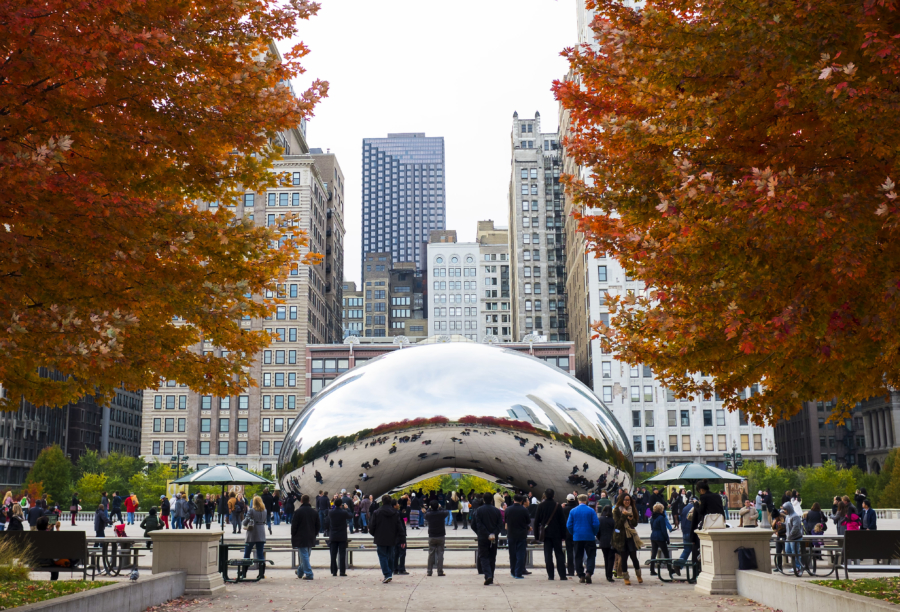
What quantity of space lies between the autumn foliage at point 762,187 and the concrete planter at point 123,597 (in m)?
6.98

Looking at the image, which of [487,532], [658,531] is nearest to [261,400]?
[487,532]

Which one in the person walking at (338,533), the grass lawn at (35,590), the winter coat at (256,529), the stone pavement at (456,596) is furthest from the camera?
the winter coat at (256,529)

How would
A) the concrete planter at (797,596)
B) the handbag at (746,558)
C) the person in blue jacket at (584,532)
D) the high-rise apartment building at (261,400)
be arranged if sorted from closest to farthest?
the concrete planter at (797,596) < the handbag at (746,558) < the person in blue jacket at (584,532) < the high-rise apartment building at (261,400)

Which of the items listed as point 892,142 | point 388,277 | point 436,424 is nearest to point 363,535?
point 436,424

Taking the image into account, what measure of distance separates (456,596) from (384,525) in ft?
8.66

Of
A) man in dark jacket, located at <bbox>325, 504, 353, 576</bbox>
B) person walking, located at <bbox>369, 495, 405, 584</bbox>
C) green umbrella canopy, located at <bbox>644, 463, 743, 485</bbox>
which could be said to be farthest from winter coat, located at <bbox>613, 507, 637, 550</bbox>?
green umbrella canopy, located at <bbox>644, 463, 743, 485</bbox>

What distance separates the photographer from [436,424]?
2388cm

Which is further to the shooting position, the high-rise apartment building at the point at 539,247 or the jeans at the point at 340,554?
the high-rise apartment building at the point at 539,247

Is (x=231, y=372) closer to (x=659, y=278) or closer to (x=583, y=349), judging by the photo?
(x=659, y=278)

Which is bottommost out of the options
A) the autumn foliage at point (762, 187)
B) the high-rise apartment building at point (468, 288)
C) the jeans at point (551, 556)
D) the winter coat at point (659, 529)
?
the jeans at point (551, 556)

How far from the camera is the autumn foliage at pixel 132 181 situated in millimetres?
7938

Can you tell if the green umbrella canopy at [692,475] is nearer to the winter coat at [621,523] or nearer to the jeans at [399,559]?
the winter coat at [621,523]

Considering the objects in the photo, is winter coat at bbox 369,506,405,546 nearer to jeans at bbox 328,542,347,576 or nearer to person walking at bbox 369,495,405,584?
person walking at bbox 369,495,405,584

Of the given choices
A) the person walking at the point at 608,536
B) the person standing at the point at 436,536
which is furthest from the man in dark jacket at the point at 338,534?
the person walking at the point at 608,536
